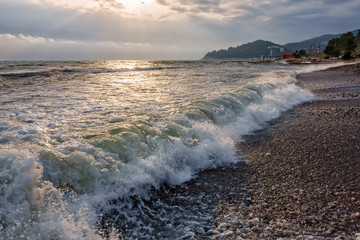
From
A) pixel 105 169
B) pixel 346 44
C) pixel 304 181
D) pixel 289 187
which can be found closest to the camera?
pixel 105 169

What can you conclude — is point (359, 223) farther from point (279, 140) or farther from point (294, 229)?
point (279, 140)

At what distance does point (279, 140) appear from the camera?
7105 millimetres

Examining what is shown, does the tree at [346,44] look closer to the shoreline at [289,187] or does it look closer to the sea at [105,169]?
the shoreline at [289,187]

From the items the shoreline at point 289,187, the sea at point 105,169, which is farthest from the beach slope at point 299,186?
the sea at point 105,169

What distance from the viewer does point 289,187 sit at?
14.4 feet

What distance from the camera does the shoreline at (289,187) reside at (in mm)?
3271

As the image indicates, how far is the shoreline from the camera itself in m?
3.27

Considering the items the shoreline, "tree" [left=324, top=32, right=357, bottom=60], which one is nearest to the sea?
the shoreline

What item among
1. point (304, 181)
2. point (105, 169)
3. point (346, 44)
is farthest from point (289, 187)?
point (346, 44)

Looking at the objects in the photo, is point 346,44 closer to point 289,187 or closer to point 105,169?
point 289,187

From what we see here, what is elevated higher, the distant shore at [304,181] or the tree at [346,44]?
the tree at [346,44]

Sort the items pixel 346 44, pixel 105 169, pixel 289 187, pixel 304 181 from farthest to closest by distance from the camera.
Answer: pixel 346 44 → pixel 304 181 → pixel 289 187 → pixel 105 169

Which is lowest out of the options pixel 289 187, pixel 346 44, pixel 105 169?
pixel 289 187

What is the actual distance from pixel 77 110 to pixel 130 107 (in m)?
1.90
